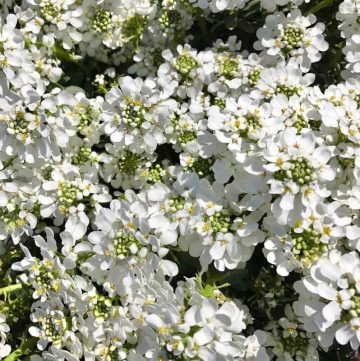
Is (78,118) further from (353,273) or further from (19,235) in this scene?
(353,273)

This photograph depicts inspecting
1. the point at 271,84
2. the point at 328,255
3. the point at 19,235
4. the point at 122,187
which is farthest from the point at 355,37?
the point at 19,235

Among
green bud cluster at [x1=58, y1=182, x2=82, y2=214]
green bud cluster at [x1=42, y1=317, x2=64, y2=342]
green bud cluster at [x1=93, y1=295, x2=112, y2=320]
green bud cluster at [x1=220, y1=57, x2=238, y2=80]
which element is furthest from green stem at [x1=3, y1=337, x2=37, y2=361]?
green bud cluster at [x1=220, y1=57, x2=238, y2=80]

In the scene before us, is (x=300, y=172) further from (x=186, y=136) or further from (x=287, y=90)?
(x=186, y=136)

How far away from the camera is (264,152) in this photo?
3043 mm

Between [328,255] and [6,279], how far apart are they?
2297 mm

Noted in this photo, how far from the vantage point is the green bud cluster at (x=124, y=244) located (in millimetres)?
3146

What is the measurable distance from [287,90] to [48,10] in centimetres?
184

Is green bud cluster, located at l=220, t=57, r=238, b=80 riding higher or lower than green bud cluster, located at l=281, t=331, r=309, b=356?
higher

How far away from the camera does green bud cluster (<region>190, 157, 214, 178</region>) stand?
11.8 feet

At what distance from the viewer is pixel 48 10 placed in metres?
4.08

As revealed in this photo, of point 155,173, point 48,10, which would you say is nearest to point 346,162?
point 155,173

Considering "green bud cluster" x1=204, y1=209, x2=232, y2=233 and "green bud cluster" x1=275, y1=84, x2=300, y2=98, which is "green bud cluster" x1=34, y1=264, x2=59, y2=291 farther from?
"green bud cluster" x1=275, y1=84, x2=300, y2=98

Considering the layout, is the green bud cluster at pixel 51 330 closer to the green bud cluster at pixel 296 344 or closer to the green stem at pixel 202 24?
the green bud cluster at pixel 296 344

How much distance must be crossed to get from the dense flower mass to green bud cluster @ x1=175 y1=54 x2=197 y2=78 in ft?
0.03
